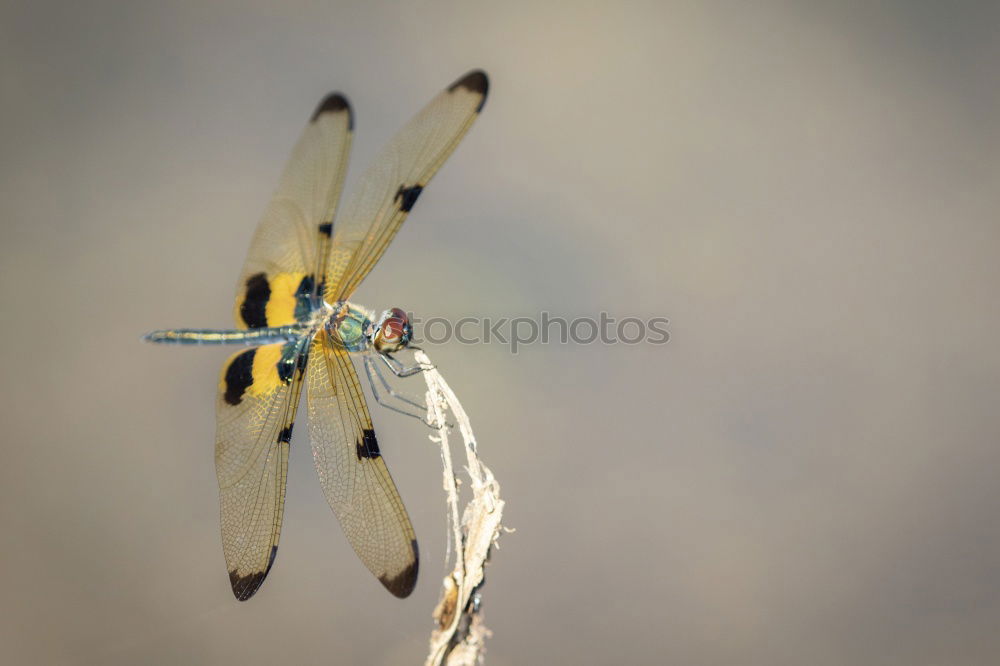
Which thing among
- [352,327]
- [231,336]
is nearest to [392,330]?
[352,327]

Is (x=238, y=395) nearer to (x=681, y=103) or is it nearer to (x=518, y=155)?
(x=518, y=155)

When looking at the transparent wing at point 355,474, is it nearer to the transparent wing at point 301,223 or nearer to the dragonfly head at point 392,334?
the dragonfly head at point 392,334

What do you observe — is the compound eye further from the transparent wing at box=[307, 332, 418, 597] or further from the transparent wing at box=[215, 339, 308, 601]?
the transparent wing at box=[215, 339, 308, 601]

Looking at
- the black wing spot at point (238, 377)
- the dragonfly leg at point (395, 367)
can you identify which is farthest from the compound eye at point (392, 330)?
the black wing spot at point (238, 377)

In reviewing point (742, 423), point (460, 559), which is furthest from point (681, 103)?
point (460, 559)

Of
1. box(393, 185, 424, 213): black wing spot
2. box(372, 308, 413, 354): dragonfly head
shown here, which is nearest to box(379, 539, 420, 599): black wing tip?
box(372, 308, 413, 354): dragonfly head

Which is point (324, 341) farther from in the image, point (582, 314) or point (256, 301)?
point (582, 314)
